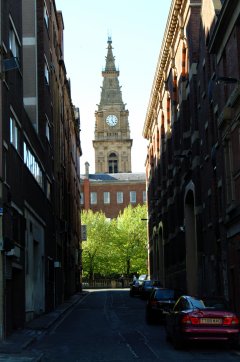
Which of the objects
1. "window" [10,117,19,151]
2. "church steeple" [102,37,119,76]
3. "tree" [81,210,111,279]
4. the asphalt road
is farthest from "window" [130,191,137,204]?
"window" [10,117,19,151]

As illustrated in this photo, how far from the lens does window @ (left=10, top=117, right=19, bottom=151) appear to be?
24952 mm

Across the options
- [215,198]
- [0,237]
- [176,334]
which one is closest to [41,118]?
[215,198]

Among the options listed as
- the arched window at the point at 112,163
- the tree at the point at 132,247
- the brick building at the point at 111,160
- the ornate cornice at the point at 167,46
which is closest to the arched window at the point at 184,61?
the ornate cornice at the point at 167,46

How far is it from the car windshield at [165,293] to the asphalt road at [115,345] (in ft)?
3.95

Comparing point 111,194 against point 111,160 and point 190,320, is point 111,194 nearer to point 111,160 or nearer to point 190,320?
point 111,160

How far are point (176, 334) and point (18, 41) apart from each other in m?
13.1

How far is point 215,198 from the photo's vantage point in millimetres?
34750

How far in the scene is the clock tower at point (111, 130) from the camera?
166 metres

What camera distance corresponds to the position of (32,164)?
32312 millimetres

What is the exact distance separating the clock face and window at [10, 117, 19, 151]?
146350 millimetres

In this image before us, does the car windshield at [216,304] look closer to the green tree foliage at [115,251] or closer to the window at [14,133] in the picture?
the window at [14,133]

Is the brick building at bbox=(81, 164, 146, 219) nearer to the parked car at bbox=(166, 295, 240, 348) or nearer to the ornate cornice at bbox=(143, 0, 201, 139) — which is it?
the ornate cornice at bbox=(143, 0, 201, 139)

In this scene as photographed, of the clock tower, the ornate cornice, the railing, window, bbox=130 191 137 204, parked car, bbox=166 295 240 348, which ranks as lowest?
parked car, bbox=166 295 240 348

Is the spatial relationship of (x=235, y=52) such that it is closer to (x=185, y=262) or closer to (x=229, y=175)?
(x=229, y=175)
